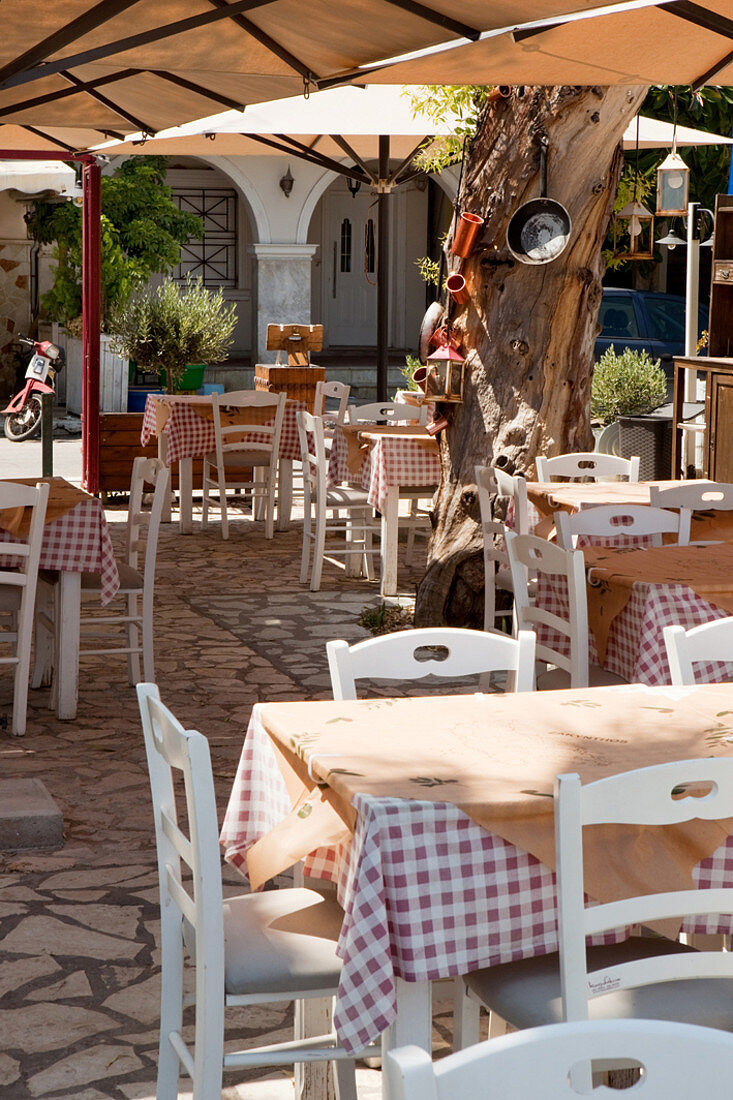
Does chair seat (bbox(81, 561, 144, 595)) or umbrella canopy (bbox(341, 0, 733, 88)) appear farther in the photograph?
chair seat (bbox(81, 561, 144, 595))

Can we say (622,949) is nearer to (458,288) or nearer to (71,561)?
(71,561)

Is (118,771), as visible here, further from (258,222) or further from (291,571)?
(258,222)

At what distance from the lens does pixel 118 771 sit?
15.8ft

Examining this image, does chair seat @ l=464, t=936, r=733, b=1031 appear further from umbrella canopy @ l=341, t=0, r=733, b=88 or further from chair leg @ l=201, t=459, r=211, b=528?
chair leg @ l=201, t=459, r=211, b=528

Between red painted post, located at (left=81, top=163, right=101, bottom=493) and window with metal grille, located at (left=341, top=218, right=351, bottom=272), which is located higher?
window with metal grille, located at (left=341, top=218, right=351, bottom=272)

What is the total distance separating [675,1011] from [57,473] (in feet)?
33.4

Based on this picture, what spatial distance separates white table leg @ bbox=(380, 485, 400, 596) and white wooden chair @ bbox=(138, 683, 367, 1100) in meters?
5.23

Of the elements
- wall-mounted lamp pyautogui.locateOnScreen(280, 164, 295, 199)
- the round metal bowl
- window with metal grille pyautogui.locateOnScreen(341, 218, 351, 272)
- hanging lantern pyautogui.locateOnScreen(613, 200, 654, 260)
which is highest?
wall-mounted lamp pyautogui.locateOnScreen(280, 164, 295, 199)

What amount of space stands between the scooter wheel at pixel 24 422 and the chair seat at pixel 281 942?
39.0ft

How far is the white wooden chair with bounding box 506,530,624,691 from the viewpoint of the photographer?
387 centimetres

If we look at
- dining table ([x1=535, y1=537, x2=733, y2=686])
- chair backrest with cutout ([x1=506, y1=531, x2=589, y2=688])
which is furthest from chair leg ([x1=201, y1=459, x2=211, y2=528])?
chair backrest with cutout ([x1=506, y1=531, x2=589, y2=688])

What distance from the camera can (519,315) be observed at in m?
6.67

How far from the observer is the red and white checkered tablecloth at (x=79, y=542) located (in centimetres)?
530

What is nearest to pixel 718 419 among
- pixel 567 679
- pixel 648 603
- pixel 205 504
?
pixel 205 504
